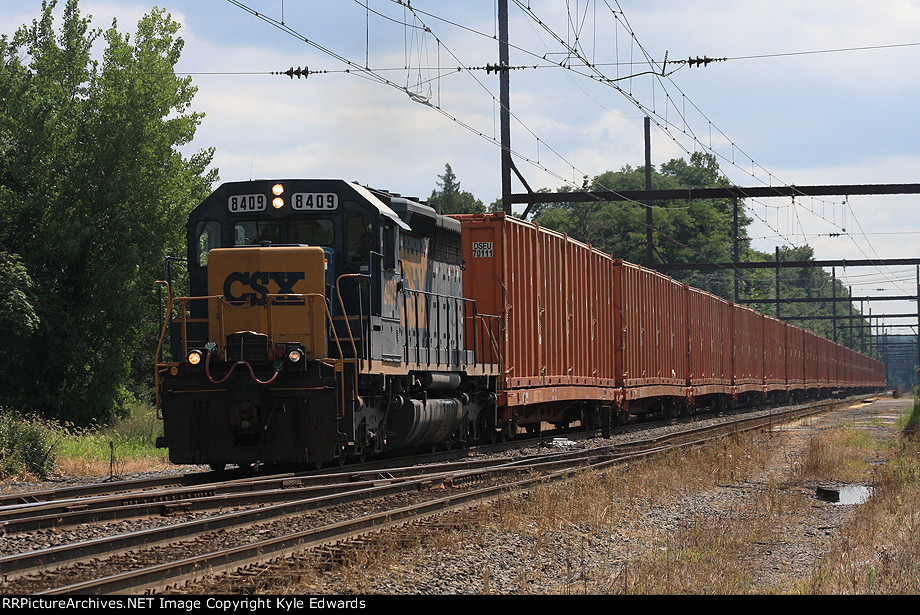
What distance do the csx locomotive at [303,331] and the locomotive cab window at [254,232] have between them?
1 cm

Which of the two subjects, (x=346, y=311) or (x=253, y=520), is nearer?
(x=253, y=520)

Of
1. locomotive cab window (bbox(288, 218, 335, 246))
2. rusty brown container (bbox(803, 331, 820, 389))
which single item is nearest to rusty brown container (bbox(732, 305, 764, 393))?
rusty brown container (bbox(803, 331, 820, 389))

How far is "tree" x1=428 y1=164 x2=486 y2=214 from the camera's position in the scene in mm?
80619

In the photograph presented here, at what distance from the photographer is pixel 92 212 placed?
27609 millimetres

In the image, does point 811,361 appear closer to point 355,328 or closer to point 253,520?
point 355,328

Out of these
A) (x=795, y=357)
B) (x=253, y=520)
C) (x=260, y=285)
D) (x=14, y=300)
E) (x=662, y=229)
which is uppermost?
(x=662, y=229)

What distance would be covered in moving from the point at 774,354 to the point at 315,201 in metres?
36.2

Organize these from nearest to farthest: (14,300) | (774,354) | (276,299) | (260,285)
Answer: (276,299) < (260,285) < (14,300) < (774,354)

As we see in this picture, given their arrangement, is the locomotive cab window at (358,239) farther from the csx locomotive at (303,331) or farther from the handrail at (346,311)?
the handrail at (346,311)

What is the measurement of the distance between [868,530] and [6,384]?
74.4 feet

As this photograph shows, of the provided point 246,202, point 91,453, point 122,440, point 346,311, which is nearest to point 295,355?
point 346,311
